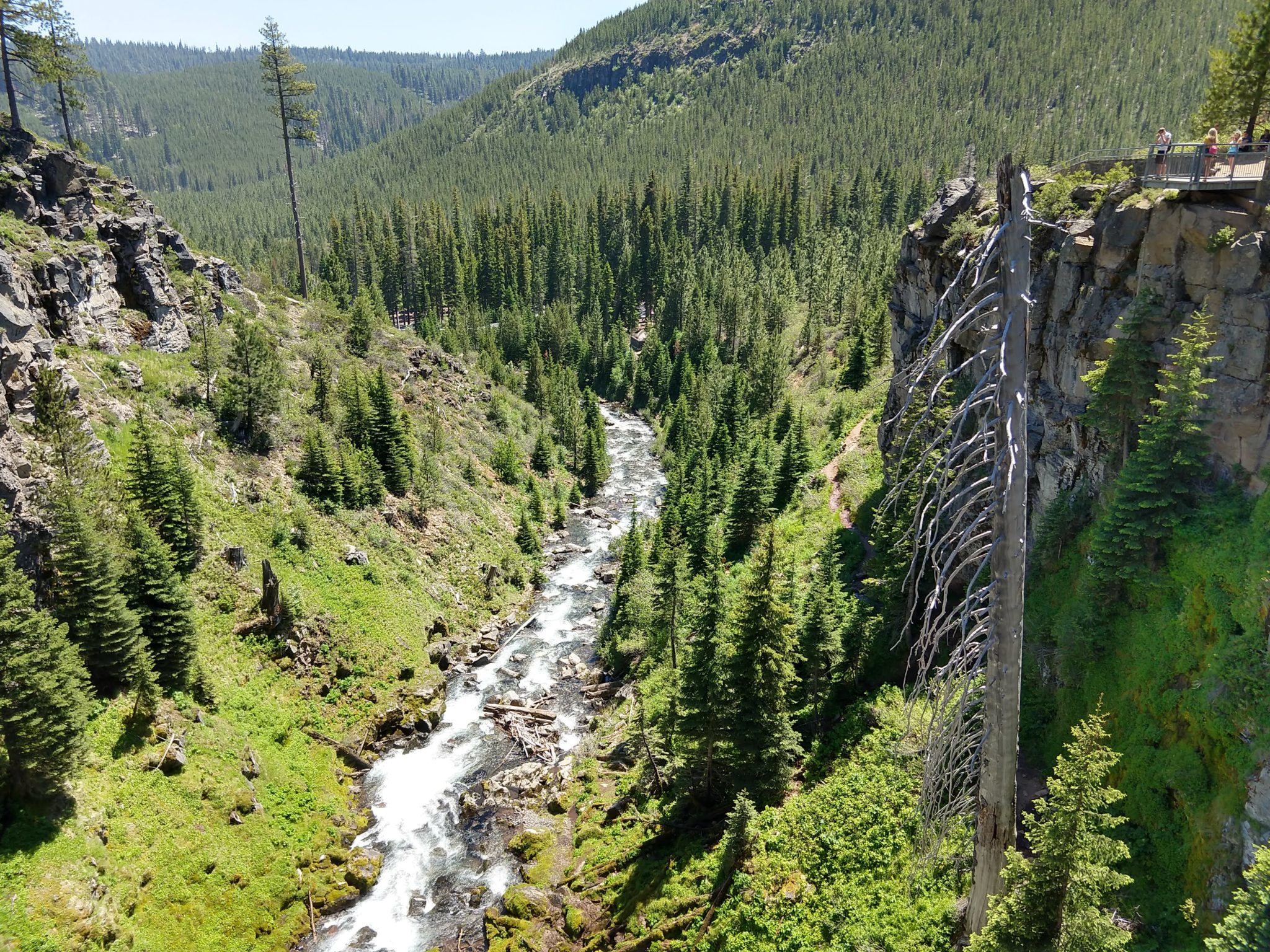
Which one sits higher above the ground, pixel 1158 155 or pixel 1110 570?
pixel 1158 155

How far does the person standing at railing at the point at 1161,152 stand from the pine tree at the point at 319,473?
42.8 meters

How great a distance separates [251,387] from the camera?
41594 millimetres


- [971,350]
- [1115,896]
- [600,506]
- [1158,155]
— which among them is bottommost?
[600,506]

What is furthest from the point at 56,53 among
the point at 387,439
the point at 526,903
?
the point at 526,903

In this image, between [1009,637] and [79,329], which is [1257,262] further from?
[79,329]

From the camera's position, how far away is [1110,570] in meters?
19.8

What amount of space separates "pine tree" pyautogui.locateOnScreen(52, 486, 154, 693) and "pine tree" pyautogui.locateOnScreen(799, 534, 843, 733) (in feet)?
83.6

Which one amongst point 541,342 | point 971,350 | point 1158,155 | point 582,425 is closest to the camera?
point 1158,155

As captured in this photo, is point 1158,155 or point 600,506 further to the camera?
point 600,506

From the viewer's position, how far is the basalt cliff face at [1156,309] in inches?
725

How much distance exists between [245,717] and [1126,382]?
119ft

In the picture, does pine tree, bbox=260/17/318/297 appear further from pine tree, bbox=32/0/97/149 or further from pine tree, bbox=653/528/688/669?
pine tree, bbox=653/528/688/669

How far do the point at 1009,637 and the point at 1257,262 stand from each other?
18795 mm

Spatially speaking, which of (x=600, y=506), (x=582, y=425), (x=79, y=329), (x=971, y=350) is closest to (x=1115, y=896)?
(x=971, y=350)
